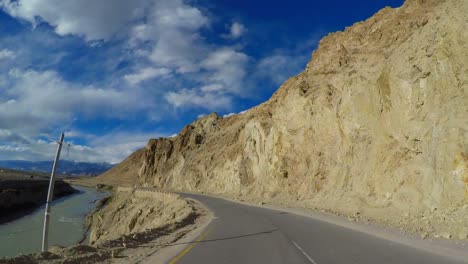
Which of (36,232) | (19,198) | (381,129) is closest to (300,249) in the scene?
(381,129)

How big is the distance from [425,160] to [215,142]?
210 feet

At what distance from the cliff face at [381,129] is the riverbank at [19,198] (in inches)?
1391

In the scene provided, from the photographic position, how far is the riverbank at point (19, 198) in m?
57.9

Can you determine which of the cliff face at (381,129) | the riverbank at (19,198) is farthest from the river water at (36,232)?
the cliff face at (381,129)

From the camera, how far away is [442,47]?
18.5 m

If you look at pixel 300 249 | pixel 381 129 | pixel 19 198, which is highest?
pixel 381 129

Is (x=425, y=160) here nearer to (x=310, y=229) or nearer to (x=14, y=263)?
(x=310, y=229)

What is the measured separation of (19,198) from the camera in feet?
218

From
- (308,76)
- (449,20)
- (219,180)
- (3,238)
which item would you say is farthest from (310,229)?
(219,180)

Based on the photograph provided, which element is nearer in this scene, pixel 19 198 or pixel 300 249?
pixel 300 249

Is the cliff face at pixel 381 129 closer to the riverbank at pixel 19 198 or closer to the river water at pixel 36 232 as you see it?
the river water at pixel 36 232

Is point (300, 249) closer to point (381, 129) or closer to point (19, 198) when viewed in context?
point (381, 129)

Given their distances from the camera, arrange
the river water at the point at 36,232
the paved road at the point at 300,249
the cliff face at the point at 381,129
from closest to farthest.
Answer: the paved road at the point at 300,249, the cliff face at the point at 381,129, the river water at the point at 36,232

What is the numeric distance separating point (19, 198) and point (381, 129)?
211 ft
